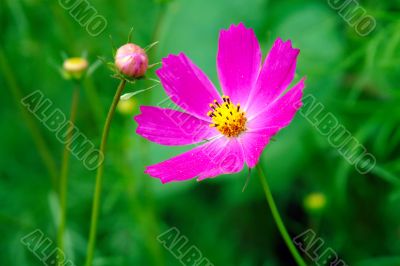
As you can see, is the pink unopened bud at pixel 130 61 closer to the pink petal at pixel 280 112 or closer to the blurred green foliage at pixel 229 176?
the pink petal at pixel 280 112

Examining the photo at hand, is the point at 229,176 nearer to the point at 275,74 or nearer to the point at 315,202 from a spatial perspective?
the point at 315,202

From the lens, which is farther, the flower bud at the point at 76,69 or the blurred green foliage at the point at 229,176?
the blurred green foliage at the point at 229,176

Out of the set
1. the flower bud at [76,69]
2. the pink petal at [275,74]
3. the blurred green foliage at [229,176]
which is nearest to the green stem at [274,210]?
the pink petal at [275,74]

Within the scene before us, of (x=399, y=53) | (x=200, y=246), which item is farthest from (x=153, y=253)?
(x=399, y=53)

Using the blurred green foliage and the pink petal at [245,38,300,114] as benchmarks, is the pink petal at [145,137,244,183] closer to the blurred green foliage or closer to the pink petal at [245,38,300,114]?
the pink petal at [245,38,300,114]

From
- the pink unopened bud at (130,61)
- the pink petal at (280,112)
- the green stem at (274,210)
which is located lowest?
the green stem at (274,210)

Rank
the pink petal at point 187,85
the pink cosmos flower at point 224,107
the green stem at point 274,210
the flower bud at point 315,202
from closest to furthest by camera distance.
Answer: the green stem at point 274,210 < the pink cosmos flower at point 224,107 < the pink petal at point 187,85 < the flower bud at point 315,202

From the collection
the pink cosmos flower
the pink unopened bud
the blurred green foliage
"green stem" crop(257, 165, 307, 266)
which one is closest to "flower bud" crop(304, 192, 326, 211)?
the blurred green foliage

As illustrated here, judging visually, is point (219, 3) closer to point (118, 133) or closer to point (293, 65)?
point (118, 133)
